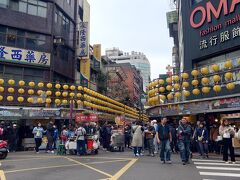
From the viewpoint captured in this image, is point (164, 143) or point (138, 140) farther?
point (138, 140)

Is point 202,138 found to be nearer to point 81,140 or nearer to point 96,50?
point 81,140

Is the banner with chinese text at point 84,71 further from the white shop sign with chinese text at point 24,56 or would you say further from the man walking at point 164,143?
the man walking at point 164,143

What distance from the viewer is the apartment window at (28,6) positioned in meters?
26.9

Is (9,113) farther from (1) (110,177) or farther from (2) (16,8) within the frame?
(1) (110,177)

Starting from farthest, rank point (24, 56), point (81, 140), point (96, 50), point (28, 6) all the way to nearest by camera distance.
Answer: point (96, 50) → point (28, 6) → point (24, 56) → point (81, 140)

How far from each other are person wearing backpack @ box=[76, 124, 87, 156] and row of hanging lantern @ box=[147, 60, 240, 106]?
5659 millimetres

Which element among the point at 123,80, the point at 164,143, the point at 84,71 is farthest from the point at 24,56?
the point at 123,80

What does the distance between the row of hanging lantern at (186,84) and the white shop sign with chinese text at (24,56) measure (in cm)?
1158

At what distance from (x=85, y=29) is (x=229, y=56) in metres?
16.2

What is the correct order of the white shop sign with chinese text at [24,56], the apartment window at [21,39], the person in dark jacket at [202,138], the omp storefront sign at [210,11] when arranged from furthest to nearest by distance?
the apartment window at [21,39], the white shop sign with chinese text at [24,56], the omp storefront sign at [210,11], the person in dark jacket at [202,138]

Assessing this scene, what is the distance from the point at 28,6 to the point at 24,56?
5.02 meters

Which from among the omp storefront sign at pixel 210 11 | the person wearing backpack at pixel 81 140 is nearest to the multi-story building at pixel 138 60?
the omp storefront sign at pixel 210 11

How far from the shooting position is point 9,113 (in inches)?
870

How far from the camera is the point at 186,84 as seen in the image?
17203 millimetres
